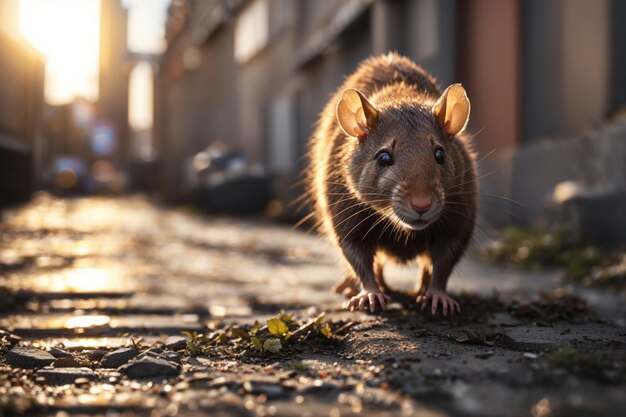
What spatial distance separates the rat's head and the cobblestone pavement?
0.58 meters

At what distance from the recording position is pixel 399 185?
3.16 m

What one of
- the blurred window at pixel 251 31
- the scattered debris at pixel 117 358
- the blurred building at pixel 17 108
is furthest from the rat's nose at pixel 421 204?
the blurred window at pixel 251 31

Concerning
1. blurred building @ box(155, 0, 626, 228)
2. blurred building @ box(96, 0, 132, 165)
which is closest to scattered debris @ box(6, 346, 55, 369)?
blurred building @ box(155, 0, 626, 228)

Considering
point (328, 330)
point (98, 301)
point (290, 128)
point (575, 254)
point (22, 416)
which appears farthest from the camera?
point (290, 128)

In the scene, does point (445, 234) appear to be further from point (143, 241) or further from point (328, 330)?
point (143, 241)

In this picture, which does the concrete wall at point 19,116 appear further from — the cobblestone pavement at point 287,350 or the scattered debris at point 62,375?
the scattered debris at point 62,375

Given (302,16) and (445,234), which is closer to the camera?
(445,234)

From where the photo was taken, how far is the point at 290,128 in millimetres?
16516

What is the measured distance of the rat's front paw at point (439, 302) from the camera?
3654 millimetres

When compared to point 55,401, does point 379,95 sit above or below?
above

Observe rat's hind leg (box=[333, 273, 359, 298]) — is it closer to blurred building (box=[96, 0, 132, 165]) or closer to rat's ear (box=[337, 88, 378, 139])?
rat's ear (box=[337, 88, 378, 139])

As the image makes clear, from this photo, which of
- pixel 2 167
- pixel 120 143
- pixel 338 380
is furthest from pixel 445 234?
pixel 120 143

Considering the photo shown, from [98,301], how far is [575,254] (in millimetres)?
4260

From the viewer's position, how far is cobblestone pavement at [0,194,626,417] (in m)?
2.24
